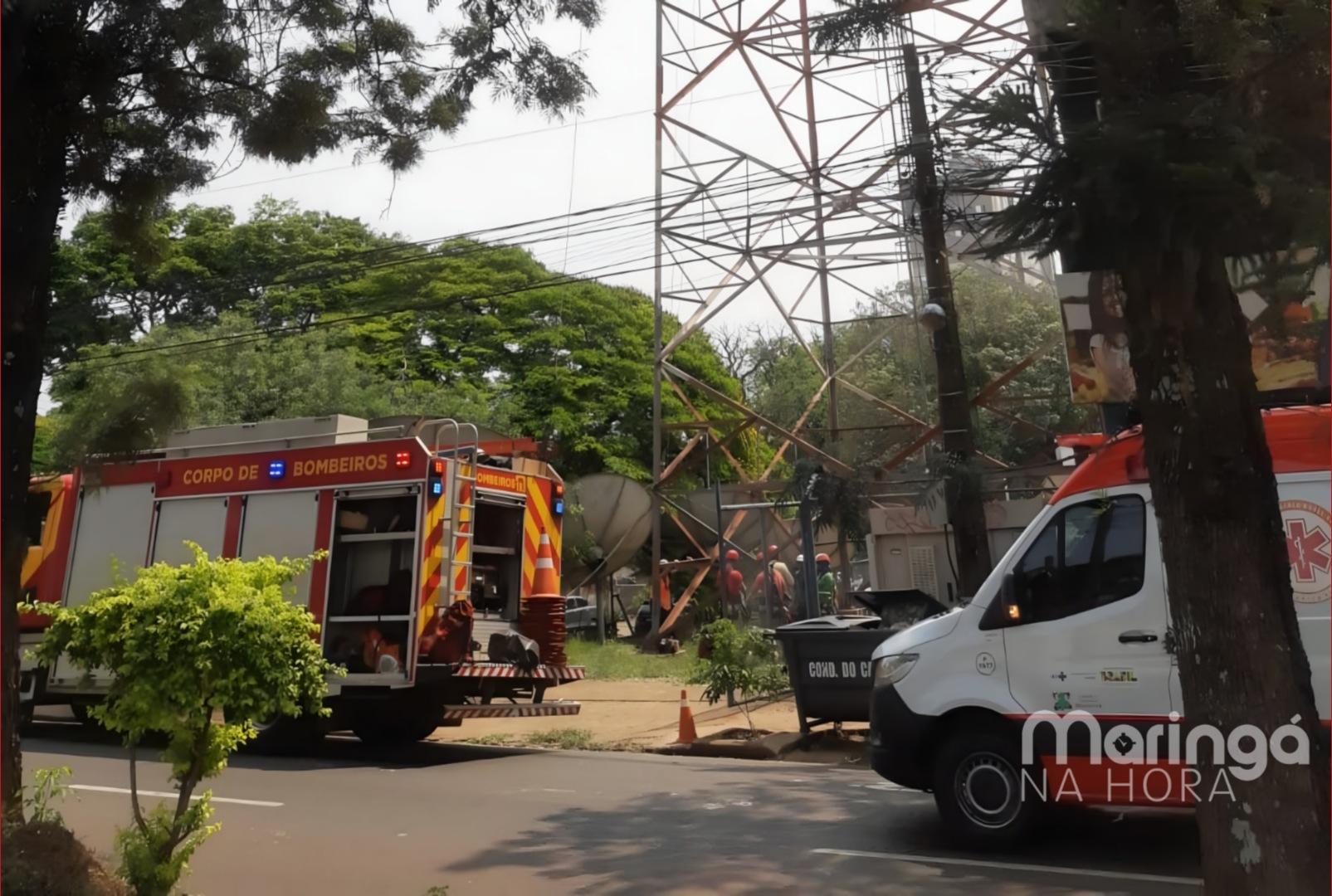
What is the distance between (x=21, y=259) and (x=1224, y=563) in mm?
5533

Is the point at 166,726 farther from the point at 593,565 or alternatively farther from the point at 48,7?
the point at 593,565

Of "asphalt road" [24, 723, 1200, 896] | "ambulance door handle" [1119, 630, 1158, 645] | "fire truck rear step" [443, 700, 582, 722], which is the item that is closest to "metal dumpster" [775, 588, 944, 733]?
"asphalt road" [24, 723, 1200, 896]

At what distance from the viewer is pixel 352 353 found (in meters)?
31.0

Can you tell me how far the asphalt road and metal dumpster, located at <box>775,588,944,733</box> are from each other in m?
0.61

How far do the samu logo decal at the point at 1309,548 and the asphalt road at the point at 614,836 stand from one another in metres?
1.71

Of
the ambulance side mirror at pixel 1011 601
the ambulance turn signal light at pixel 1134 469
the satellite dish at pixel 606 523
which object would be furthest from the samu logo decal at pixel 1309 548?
the satellite dish at pixel 606 523

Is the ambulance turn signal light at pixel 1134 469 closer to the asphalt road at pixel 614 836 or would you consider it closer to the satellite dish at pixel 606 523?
the asphalt road at pixel 614 836

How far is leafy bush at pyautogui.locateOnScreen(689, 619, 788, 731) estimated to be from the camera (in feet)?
40.5

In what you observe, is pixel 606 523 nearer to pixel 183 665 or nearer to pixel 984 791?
pixel 984 791

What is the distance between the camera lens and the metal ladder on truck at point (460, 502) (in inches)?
434

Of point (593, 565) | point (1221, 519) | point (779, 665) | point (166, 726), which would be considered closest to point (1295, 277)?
point (1221, 519)

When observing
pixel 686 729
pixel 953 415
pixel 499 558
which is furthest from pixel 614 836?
pixel 953 415

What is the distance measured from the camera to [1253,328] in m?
5.16

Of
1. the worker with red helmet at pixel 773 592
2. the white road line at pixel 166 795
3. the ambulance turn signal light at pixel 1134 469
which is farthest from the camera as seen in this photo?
the worker with red helmet at pixel 773 592
